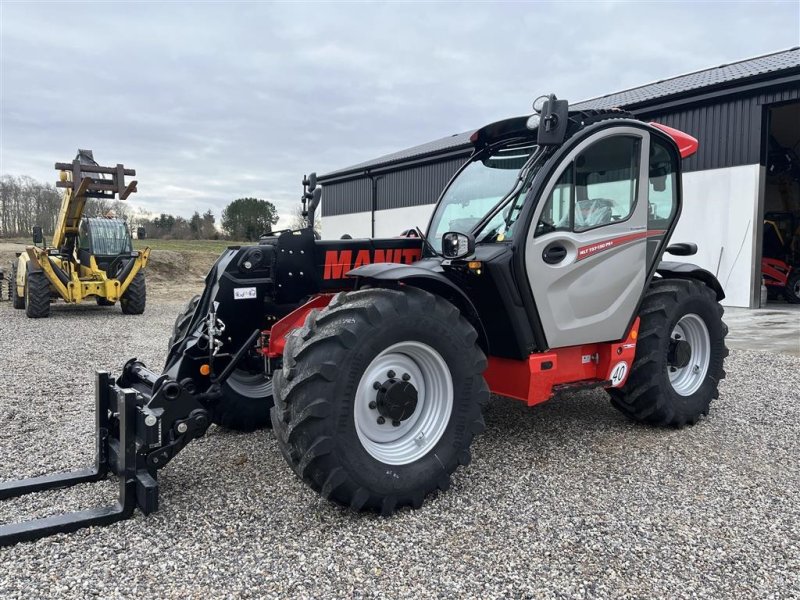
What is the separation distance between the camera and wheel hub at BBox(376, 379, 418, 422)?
3439 mm

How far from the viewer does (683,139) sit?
16.6 ft

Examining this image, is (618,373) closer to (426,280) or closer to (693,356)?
(693,356)

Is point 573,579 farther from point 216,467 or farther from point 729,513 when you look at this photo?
point 216,467

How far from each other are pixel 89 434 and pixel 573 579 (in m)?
3.90

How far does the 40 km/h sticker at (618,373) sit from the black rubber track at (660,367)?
0.17m

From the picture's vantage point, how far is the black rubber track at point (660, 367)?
15.8ft

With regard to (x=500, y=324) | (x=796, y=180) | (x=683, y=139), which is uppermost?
(x=796, y=180)

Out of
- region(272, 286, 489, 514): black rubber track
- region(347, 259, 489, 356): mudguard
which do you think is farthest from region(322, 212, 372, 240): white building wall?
region(272, 286, 489, 514): black rubber track

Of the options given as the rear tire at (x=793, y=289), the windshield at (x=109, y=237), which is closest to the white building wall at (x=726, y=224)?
the rear tire at (x=793, y=289)

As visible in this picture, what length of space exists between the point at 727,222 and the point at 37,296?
51.8 ft

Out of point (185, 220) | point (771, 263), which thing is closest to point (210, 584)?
point (771, 263)

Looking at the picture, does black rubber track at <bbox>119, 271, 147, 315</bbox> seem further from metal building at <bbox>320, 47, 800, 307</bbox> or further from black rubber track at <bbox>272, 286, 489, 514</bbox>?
metal building at <bbox>320, 47, 800, 307</bbox>

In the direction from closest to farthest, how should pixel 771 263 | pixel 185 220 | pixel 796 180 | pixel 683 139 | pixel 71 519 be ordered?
pixel 71 519 → pixel 683 139 → pixel 771 263 → pixel 796 180 → pixel 185 220

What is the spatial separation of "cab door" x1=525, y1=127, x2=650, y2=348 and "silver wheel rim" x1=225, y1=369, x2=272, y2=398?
2242 mm
